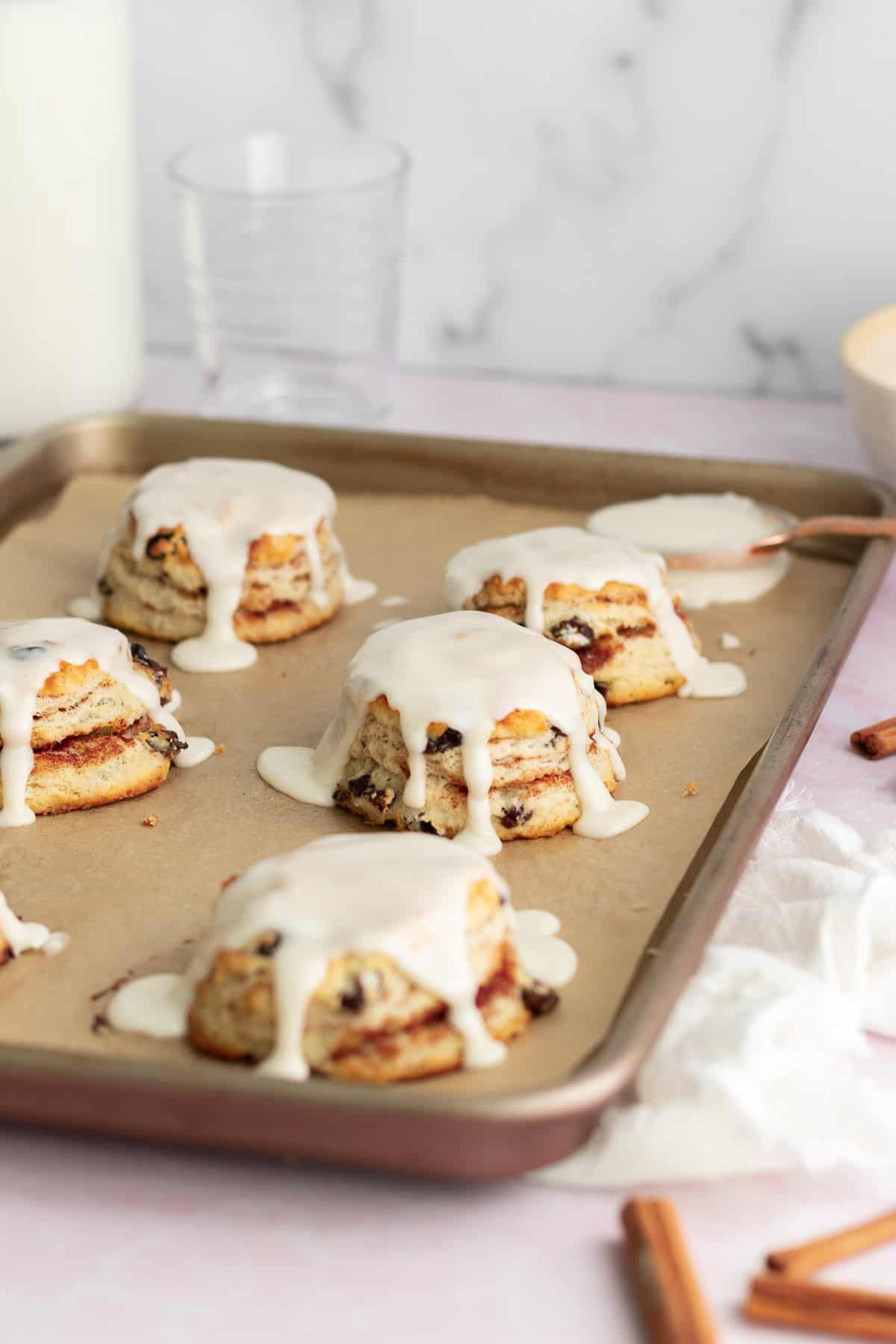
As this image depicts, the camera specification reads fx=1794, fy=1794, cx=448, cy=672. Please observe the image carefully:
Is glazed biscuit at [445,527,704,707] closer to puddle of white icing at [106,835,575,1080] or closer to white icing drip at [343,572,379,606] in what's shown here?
white icing drip at [343,572,379,606]

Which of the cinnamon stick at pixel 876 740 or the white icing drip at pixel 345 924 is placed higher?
the white icing drip at pixel 345 924

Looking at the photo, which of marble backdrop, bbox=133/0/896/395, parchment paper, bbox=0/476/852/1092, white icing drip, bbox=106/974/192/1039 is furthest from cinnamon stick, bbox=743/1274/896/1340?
marble backdrop, bbox=133/0/896/395

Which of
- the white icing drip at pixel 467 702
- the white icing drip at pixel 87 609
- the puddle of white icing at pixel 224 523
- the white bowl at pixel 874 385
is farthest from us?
the white bowl at pixel 874 385

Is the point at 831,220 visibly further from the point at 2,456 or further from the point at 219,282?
the point at 2,456

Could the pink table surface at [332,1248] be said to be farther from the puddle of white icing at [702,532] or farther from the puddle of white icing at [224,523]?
the puddle of white icing at [702,532]

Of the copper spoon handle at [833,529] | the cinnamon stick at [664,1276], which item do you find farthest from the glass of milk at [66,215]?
the cinnamon stick at [664,1276]

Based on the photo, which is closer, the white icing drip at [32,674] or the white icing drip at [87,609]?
the white icing drip at [32,674]

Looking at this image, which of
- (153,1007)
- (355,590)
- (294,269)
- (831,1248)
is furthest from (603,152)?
(831,1248)
